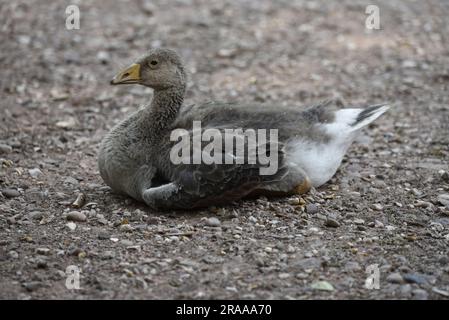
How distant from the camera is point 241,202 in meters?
6.58

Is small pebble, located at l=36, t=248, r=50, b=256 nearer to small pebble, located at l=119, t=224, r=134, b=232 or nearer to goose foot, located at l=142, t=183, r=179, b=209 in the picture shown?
small pebble, located at l=119, t=224, r=134, b=232

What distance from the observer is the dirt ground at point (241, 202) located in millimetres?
5398

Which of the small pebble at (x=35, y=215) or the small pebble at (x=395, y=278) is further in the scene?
the small pebble at (x=35, y=215)

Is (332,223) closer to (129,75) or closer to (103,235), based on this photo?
(103,235)

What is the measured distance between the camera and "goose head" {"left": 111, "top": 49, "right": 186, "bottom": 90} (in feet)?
21.7

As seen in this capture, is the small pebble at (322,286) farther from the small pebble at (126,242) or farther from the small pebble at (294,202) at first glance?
the small pebble at (126,242)

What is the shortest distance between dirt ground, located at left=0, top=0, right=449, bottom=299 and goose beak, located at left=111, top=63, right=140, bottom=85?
110 cm

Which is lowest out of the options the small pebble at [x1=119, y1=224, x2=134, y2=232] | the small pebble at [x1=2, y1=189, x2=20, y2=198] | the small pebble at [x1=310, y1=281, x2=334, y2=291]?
the small pebble at [x1=310, y1=281, x2=334, y2=291]

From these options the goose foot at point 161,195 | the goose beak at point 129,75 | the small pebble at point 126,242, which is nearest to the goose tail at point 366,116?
the goose foot at point 161,195

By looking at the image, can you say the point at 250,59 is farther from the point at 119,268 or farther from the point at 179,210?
the point at 119,268

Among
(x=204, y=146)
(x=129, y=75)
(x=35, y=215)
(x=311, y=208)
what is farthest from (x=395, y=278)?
(x=35, y=215)

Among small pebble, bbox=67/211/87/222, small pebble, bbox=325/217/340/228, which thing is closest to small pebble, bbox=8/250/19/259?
small pebble, bbox=67/211/87/222

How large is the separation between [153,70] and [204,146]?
3.15 feet

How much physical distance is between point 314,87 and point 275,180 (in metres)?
3.87
